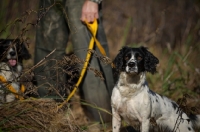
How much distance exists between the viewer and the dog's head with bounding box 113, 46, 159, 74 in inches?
162

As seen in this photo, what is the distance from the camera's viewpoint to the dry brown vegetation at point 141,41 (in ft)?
12.3

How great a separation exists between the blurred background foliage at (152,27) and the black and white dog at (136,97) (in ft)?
6.57

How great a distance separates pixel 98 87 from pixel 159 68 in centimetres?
247

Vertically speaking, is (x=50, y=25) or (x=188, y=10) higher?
(x=188, y=10)

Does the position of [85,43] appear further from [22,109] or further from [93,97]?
[22,109]

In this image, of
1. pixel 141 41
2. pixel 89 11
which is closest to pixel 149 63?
pixel 89 11

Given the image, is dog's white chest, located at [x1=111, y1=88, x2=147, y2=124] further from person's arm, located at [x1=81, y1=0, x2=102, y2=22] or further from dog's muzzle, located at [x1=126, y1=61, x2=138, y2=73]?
person's arm, located at [x1=81, y1=0, x2=102, y2=22]

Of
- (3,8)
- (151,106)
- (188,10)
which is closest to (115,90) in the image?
(151,106)

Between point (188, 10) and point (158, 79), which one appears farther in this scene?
point (188, 10)

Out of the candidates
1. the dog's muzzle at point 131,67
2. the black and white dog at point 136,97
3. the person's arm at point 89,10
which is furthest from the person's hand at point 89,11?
the dog's muzzle at point 131,67

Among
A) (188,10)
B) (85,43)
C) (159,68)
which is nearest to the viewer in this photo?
(85,43)

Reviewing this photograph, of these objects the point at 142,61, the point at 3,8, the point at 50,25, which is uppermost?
the point at 3,8

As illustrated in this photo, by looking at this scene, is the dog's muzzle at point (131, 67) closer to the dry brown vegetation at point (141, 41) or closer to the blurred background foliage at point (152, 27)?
the dry brown vegetation at point (141, 41)

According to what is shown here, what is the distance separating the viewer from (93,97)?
4.94 meters
